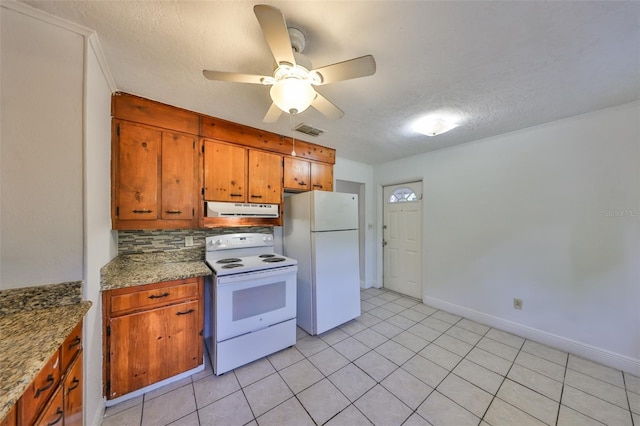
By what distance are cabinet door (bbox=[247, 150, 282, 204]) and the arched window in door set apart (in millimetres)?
2248

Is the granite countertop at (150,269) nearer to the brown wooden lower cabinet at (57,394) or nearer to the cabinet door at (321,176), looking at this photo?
the brown wooden lower cabinet at (57,394)

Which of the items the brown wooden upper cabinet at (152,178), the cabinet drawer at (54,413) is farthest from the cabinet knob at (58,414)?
the brown wooden upper cabinet at (152,178)

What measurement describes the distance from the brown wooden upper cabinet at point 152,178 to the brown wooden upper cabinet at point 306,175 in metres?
1.09

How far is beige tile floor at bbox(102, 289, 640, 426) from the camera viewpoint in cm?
155

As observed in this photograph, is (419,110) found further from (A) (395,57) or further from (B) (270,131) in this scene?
(B) (270,131)

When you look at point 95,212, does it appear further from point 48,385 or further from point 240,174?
point 240,174

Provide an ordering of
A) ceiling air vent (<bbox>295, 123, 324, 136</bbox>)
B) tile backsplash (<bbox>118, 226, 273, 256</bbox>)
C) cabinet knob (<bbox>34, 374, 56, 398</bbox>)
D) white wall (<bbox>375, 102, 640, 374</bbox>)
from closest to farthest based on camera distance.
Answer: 1. cabinet knob (<bbox>34, 374, 56, 398</bbox>)
2. white wall (<bbox>375, 102, 640, 374</bbox>)
3. tile backsplash (<bbox>118, 226, 273, 256</bbox>)
4. ceiling air vent (<bbox>295, 123, 324, 136</bbox>)

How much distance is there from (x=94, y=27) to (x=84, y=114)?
18.6 inches

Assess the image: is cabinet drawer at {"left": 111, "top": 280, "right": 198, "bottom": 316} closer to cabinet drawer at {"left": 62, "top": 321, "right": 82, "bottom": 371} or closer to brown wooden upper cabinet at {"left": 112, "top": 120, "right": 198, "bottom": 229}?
cabinet drawer at {"left": 62, "top": 321, "right": 82, "bottom": 371}

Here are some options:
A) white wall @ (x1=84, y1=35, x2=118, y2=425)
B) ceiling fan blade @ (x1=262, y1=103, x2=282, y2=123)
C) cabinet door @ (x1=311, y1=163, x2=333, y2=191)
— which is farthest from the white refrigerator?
white wall @ (x1=84, y1=35, x2=118, y2=425)

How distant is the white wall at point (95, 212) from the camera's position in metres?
1.29

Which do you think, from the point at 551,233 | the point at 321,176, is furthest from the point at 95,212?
the point at 551,233

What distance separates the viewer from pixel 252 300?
210 cm

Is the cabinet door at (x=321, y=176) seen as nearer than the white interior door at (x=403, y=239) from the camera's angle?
Yes
